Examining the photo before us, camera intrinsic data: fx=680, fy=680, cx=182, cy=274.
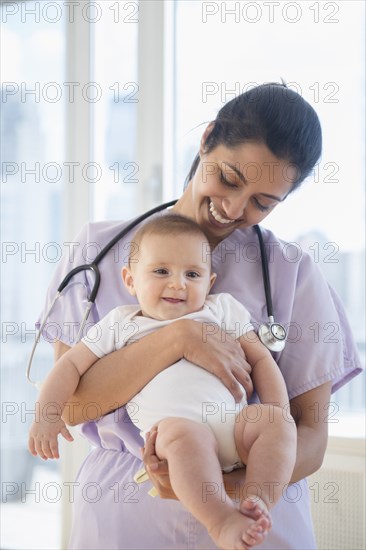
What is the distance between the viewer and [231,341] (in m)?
1.29

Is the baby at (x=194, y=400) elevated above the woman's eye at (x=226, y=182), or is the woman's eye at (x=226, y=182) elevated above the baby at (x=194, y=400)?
the woman's eye at (x=226, y=182)

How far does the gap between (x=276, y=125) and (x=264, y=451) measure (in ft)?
2.04

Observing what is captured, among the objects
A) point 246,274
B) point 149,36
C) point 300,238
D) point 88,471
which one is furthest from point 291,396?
point 149,36

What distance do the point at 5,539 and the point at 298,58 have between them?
208cm

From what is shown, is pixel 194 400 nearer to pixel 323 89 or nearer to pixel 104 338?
pixel 104 338

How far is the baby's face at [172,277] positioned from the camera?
129 centimetres

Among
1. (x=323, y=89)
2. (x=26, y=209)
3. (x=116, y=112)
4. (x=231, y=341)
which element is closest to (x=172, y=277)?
(x=231, y=341)

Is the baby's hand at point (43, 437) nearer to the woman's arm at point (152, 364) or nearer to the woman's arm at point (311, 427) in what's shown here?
the woman's arm at point (152, 364)

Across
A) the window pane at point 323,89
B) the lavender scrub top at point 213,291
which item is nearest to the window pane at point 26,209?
the window pane at point 323,89

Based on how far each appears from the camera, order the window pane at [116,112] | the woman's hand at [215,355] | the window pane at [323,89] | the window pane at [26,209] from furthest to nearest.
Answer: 1. the window pane at [26,209]
2. the window pane at [116,112]
3. the window pane at [323,89]
4. the woman's hand at [215,355]

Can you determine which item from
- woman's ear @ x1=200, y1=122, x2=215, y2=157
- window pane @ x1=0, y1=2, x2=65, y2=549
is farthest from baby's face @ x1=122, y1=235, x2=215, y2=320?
window pane @ x1=0, y1=2, x2=65, y2=549

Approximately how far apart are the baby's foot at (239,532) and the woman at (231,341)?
0.15m

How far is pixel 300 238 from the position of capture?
2207 millimetres

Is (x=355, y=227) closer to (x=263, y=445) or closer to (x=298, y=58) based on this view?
(x=298, y=58)
